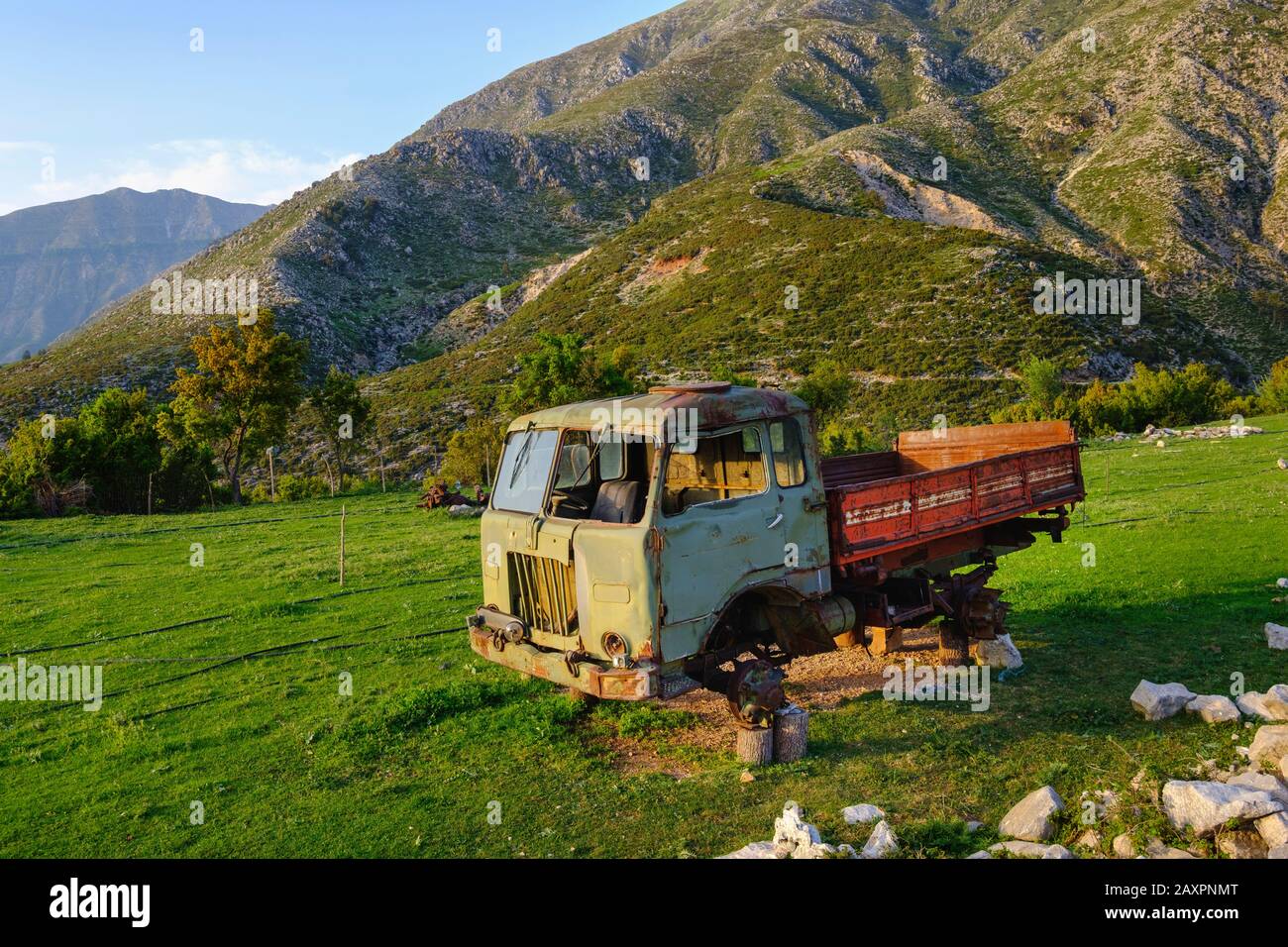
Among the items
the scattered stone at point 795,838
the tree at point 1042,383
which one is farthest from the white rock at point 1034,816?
the tree at point 1042,383

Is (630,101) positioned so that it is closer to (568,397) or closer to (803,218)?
(803,218)

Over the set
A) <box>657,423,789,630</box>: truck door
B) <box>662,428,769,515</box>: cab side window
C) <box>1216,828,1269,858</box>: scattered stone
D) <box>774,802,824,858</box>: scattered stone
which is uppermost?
<box>662,428,769,515</box>: cab side window

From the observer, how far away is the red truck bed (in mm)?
7699

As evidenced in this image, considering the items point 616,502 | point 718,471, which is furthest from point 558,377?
point 616,502

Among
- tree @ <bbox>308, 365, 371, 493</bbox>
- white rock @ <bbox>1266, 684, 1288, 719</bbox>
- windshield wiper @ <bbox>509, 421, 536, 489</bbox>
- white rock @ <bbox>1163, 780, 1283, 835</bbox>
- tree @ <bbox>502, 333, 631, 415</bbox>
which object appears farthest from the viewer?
tree @ <bbox>308, 365, 371, 493</bbox>

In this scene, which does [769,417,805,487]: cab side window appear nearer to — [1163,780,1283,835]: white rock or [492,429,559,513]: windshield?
[492,429,559,513]: windshield

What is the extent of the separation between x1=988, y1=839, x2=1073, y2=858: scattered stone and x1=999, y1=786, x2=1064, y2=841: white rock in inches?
4.5

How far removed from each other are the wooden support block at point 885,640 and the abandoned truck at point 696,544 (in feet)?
2.27

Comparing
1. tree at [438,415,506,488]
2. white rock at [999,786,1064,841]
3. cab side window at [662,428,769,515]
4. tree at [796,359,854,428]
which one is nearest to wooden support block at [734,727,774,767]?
white rock at [999,786,1064,841]

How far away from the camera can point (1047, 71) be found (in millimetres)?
103562

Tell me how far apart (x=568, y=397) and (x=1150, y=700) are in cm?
2774

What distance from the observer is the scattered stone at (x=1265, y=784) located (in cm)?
510

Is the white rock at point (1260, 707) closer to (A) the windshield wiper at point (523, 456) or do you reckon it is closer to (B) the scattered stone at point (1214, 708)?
(B) the scattered stone at point (1214, 708)
